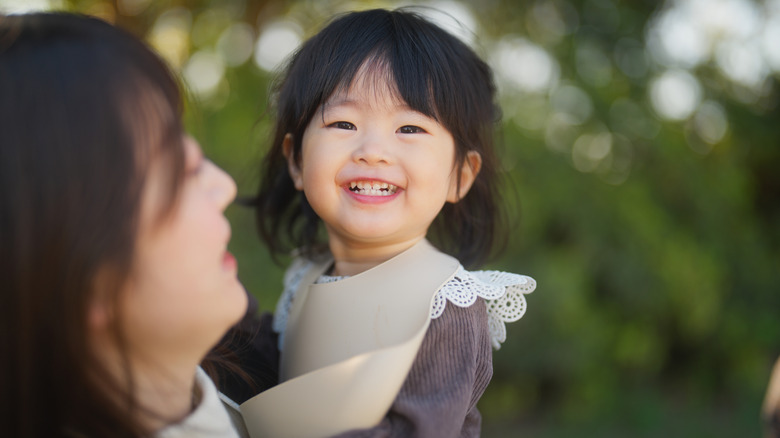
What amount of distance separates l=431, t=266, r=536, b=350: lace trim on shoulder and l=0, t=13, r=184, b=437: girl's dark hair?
2.19ft

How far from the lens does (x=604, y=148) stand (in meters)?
4.17

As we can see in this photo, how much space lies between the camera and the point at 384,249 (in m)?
1.79

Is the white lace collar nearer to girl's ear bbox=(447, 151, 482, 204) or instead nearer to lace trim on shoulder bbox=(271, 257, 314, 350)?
lace trim on shoulder bbox=(271, 257, 314, 350)

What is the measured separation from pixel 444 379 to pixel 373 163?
0.55 meters

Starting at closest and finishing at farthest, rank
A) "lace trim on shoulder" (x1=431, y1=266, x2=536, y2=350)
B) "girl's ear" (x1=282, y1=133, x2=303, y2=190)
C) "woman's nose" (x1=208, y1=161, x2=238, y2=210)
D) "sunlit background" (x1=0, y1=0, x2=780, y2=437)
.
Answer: "woman's nose" (x1=208, y1=161, x2=238, y2=210) < "lace trim on shoulder" (x1=431, y1=266, x2=536, y2=350) < "girl's ear" (x1=282, y1=133, x2=303, y2=190) < "sunlit background" (x1=0, y1=0, x2=780, y2=437)

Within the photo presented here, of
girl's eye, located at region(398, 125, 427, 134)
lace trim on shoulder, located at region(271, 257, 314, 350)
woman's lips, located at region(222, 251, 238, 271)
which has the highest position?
girl's eye, located at region(398, 125, 427, 134)

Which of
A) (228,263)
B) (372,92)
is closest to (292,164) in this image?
(372,92)

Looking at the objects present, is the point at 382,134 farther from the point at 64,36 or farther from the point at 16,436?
the point at 16,436

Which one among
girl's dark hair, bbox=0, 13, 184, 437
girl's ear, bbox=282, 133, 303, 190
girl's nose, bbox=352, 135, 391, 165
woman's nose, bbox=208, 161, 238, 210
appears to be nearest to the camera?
girl's dark hair, bbox=0, 13, 184, 437

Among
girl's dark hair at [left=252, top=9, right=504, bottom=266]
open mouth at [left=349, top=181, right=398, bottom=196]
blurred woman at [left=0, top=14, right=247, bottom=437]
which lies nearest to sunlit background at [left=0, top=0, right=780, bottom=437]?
girl's dark hair at [left=252, top=9, right=504, bottom=266]

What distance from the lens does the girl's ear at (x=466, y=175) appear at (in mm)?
1938

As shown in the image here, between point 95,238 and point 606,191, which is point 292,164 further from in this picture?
point 606,191

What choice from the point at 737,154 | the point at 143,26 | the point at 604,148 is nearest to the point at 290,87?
the point at 143,26

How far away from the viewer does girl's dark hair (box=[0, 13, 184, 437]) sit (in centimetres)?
104
